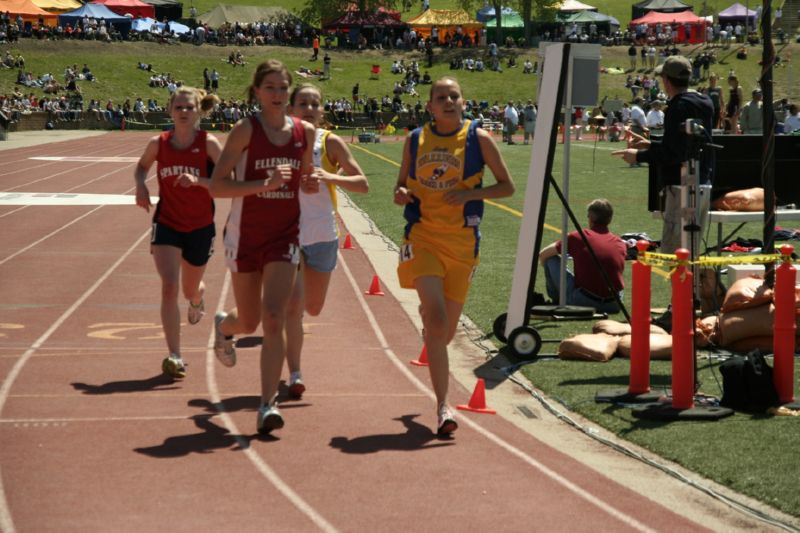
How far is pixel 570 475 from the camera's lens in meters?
6.70

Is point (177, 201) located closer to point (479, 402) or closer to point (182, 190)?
point (182, 190)

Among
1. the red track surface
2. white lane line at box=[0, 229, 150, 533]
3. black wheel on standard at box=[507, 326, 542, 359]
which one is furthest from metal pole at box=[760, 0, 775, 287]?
white lane line at box=[0, 229, 150, 533]

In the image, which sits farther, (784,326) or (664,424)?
(784,326)

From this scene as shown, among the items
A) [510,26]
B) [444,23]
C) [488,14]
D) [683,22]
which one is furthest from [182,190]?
[488,14]

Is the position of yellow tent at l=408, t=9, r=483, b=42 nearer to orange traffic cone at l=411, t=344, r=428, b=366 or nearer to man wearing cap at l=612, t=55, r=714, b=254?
man wearing cap at l=612, t=55, r=714, b=254

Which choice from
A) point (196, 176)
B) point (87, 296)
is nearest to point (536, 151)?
point (196, 176)

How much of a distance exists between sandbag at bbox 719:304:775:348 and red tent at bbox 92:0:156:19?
8240 centimetres

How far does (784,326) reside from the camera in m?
7.92

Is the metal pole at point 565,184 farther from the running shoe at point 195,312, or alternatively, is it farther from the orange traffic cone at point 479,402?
the running shoe at point 195,312

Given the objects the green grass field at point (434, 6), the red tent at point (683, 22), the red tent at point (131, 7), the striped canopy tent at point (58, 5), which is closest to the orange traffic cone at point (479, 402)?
the red tent at point (683, 22)

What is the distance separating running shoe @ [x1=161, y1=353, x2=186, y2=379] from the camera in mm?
8906

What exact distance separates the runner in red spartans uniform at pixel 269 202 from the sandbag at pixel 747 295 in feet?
12.6

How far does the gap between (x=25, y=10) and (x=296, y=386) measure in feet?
265

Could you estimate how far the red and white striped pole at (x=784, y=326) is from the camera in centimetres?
790
